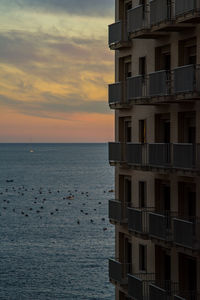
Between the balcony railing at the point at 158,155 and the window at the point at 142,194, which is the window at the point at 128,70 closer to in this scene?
the balcony railing at the point at 158,155

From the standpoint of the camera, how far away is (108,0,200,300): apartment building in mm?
30594

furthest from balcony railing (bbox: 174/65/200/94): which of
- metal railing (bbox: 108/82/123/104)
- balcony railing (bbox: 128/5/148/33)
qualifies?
metal railing (bbox: 108/82/123/104)

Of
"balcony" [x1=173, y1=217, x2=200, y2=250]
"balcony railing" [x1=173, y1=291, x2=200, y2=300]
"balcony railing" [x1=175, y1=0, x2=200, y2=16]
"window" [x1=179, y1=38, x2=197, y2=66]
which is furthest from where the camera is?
"window" [x1=179, y1=38, x2=197, y2=66]

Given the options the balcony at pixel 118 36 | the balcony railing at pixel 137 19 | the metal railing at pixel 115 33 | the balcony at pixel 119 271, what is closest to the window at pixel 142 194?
the balcony at pixel 119 271

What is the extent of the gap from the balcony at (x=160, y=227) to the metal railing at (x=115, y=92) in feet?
25.2

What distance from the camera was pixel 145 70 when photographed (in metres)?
37.0

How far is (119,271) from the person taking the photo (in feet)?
128

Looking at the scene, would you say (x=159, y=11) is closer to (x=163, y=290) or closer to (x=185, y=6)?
(x=185, y=6)

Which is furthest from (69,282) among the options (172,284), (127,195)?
(172,284)

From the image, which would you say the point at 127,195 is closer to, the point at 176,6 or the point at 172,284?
the point at 172,284

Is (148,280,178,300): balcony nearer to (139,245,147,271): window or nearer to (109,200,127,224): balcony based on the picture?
(139,245,147,271): window

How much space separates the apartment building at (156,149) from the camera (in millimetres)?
30594

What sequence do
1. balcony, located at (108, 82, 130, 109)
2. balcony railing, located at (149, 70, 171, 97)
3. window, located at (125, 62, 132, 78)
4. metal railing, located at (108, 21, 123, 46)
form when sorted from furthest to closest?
window, located at (125, 62, 132, 78) → balcony, located at (108, 82, 130, 109) → metal railing, located at (108, 21, 123, 46) → balcony railing, located at (149, 70, 171, 97)

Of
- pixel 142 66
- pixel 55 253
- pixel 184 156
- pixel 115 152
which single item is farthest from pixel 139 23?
pixel 55 253
